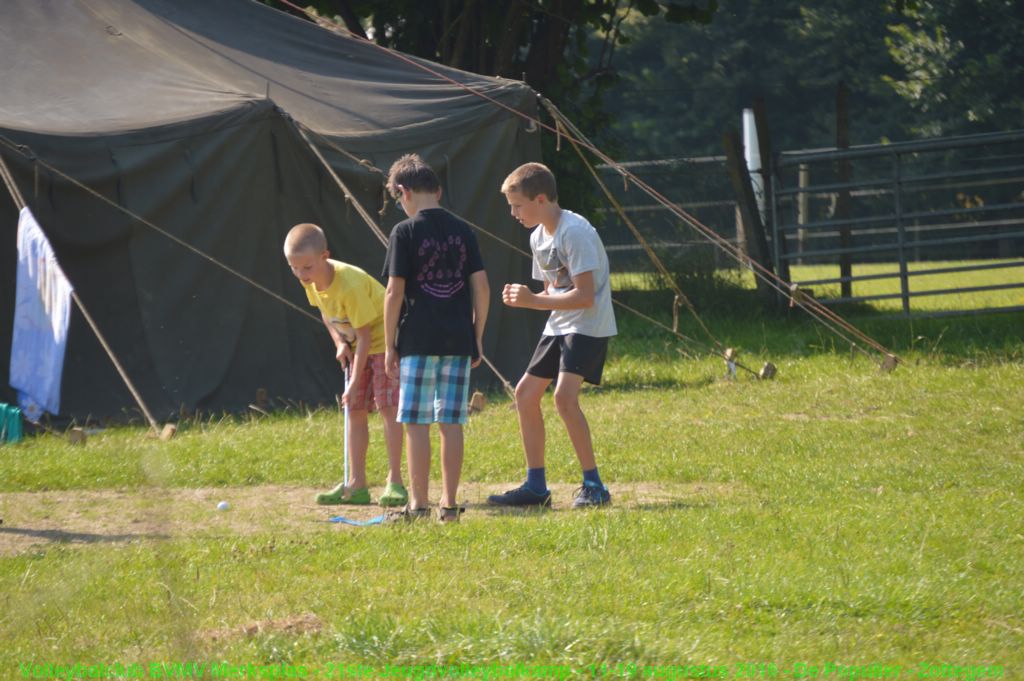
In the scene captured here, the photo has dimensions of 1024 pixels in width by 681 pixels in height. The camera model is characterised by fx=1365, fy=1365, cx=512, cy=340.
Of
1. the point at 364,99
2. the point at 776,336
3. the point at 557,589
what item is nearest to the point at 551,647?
the point at 557,589

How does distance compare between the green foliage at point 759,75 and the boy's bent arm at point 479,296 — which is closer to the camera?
the boy's bent arm at point 479,296

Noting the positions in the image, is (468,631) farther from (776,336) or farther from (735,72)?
(735,72)

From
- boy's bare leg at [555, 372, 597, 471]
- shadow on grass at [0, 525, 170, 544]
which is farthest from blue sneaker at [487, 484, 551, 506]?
shadow on grass at [0, 525, 170, 544]

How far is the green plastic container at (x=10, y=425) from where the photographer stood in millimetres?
8836

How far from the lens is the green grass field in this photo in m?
4.09

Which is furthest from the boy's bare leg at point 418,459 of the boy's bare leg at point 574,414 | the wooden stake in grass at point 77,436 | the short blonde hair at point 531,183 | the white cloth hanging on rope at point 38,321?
the wooden stake in grass at point 77,436

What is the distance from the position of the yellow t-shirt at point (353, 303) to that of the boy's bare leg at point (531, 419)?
29.0 inches

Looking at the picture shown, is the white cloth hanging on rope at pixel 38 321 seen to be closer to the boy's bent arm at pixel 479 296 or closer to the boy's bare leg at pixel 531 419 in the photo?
the boy's bent arm at pixel 479 296

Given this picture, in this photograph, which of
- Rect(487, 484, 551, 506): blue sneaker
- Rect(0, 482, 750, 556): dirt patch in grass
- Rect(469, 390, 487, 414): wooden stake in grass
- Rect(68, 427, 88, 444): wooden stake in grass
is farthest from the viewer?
Rect(469, 390, 487, 414): wooden stake in grass

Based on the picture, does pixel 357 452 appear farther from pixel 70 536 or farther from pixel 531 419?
pixel 70 536

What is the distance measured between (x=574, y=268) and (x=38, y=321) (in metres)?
2.91

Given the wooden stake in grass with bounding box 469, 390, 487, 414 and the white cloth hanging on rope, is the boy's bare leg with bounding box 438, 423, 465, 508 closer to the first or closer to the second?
the white cloth hanging on rope

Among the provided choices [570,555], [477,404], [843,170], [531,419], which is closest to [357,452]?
[531,419]

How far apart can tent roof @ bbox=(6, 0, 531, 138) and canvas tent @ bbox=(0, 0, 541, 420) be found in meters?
0.02
